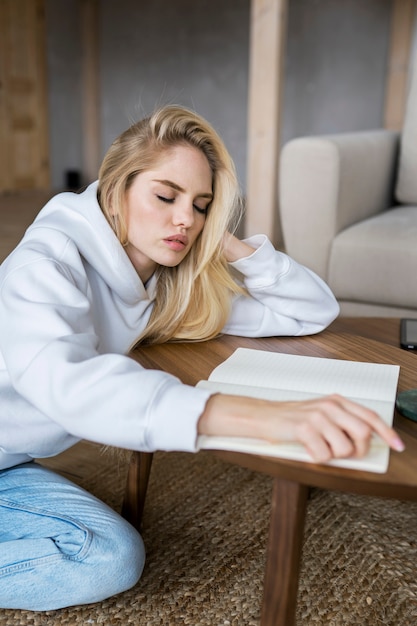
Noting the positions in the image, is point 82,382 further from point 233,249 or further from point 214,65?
point 214,65

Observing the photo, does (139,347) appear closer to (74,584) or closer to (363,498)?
(74,584)

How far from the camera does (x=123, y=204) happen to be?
109cm

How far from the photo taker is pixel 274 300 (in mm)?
1246

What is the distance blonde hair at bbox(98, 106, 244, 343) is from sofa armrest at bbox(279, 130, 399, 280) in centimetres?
96

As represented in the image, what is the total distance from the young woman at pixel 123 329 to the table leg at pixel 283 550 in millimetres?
63

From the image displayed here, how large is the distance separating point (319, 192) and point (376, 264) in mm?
295

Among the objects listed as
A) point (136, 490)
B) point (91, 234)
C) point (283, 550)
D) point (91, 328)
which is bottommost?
point (136, 490)

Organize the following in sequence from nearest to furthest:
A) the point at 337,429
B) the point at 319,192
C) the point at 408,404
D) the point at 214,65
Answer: the point at 337,429 < the point at 408,404 < the point at 319,192 < the point at 214,65

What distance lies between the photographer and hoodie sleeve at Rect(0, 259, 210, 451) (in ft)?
2.47

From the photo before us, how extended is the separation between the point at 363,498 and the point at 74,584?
68 cm

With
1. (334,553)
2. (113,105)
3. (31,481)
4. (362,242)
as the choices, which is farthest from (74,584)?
(113,105)

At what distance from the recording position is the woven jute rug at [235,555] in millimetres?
1075

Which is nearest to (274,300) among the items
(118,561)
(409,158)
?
(118,561)

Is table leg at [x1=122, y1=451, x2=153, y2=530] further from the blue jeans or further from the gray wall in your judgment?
the gray wall
